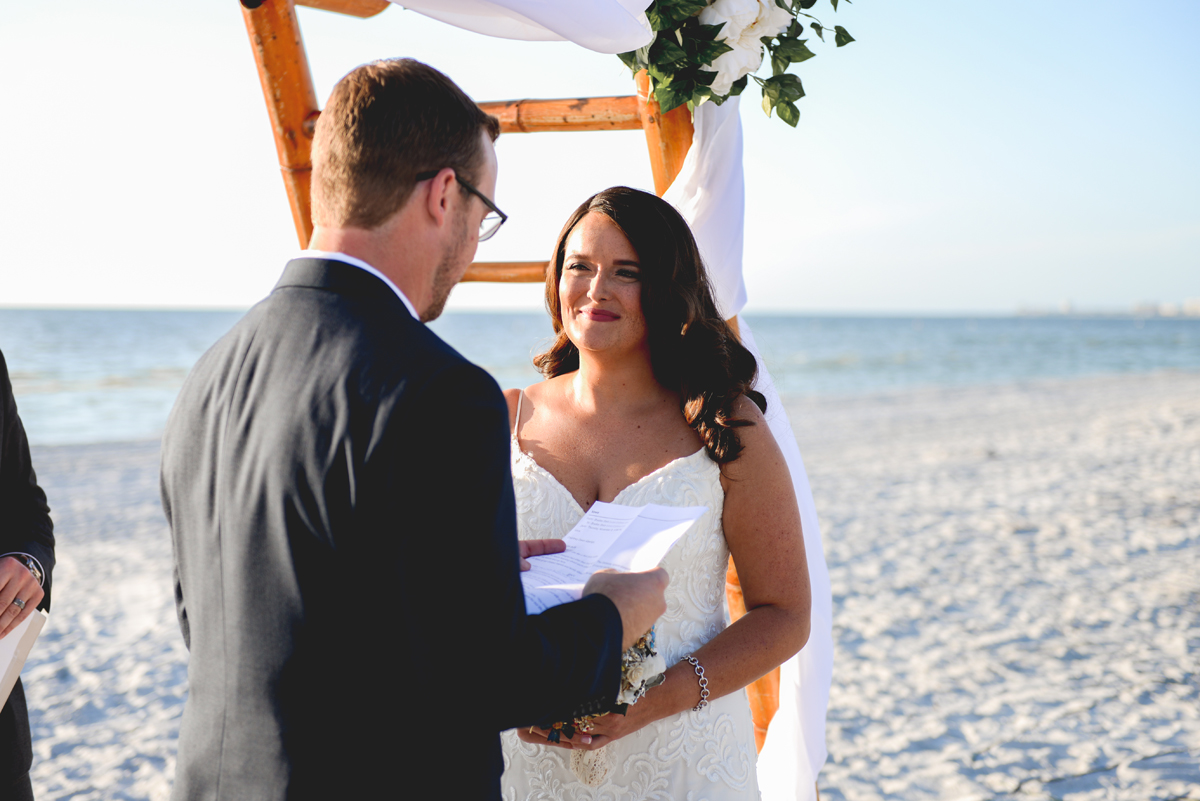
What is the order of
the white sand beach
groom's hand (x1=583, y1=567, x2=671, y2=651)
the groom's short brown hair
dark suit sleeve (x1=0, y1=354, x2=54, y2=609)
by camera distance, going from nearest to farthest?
the groom's short brown hair, groom's hand (x1=583, y1=567, x2=671, y2=651), dark suit sleeve (x1=0, y1=354, x2=54, y2=609), the white sand beach

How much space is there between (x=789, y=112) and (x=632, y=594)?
1955mm

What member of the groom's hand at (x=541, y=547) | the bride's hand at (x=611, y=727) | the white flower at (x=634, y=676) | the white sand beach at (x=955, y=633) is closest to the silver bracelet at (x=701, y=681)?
the bride's hand at (x=611, y=727)

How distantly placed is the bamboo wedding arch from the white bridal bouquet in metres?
0.16

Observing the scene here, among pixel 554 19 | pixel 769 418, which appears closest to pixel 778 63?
pixel 554 19

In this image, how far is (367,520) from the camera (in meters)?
1.20

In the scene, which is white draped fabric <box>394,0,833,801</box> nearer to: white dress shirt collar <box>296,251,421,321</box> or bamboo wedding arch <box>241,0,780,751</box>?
bamboo wedding arch <box>241,0,780,751</box>

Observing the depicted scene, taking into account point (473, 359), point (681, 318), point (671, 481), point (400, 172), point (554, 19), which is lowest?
point (473, 359)

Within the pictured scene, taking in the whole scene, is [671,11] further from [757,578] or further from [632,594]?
[632,594]

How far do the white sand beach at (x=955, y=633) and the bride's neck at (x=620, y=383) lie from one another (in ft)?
8.91

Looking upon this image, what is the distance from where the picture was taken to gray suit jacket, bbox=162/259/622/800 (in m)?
1.20

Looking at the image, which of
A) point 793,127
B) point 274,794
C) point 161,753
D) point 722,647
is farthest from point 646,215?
point 161,753

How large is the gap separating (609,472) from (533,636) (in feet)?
4.06

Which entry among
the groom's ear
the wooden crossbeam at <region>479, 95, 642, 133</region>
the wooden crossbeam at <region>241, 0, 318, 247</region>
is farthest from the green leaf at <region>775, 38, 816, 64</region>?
the groom's ear

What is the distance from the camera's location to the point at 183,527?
1433 mm
